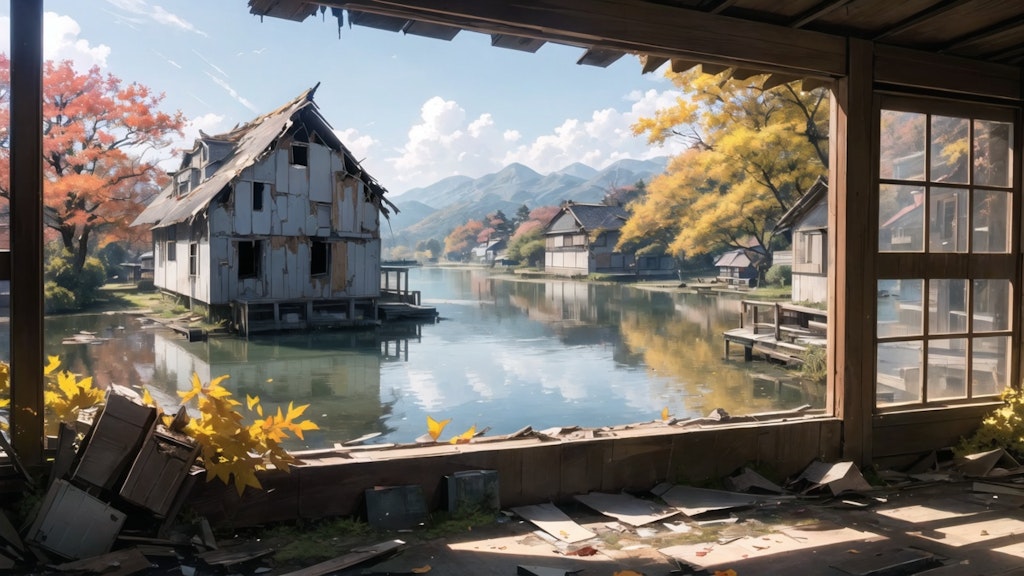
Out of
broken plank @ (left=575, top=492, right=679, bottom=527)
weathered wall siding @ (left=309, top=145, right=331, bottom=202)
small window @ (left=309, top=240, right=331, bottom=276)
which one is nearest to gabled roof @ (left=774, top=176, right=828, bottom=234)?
weathered wall siding @ (left=309, top=145, right=331, bottom=202)

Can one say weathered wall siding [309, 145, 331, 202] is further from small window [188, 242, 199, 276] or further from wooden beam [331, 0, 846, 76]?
wooden beam [331, 0, 846, 76]

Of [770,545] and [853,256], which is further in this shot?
[853,256]

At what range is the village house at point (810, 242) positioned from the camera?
2194cm

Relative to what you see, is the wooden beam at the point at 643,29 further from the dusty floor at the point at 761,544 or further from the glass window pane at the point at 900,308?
the dusty floor at the point at 761,544

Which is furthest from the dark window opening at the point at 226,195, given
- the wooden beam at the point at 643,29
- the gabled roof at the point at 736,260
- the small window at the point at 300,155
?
the gabled roof at the point at 736,260

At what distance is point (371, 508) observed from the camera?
11.5 feet

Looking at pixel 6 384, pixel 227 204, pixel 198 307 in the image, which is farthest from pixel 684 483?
pixel 198 307

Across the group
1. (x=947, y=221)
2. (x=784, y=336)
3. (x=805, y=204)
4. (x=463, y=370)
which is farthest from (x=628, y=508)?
(x=805, y=204)

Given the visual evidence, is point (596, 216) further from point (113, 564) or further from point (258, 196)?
point (113, 564)

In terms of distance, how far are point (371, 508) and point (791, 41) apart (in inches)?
131

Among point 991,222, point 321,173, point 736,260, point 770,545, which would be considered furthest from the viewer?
point 736,260

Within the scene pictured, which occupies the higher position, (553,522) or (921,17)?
(921,17)

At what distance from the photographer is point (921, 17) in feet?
13.0

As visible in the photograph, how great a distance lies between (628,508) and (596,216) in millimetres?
51230
